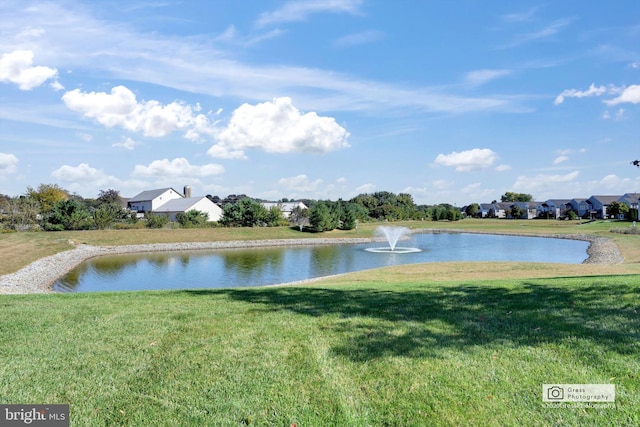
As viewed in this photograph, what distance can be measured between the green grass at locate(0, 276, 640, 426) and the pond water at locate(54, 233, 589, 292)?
15.3m

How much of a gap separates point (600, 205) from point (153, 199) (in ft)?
318

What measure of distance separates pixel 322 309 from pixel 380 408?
3.32m

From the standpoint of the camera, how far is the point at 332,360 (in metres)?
4.43

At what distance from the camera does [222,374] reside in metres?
4.19

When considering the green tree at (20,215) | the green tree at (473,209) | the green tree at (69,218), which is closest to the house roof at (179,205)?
the green tree at (69,218)

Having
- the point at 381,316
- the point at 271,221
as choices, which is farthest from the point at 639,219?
the point at 381,316

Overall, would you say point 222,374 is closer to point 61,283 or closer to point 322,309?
point 322,309

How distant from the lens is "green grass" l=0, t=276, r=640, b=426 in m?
3.47

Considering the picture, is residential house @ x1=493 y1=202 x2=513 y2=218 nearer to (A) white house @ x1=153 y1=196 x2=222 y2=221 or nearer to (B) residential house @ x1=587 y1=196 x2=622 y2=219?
(B) residential house @ x1=587 y1=196 x2=622 y2=219

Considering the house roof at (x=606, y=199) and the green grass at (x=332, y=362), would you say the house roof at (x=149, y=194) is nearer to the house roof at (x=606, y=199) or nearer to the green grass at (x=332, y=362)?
the green grass at (x=332, y=362)

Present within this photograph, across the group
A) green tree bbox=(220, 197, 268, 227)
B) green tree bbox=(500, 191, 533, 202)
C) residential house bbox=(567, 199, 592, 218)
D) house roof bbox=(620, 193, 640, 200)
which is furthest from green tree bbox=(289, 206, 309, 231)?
green tree bbox=(500, 191, 533, 202)

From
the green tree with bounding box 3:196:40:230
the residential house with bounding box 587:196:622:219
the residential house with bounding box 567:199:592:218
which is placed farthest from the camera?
the residential house with bounding box 567:199:592:218

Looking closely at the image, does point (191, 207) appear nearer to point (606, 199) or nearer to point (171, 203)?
point (171, 203)

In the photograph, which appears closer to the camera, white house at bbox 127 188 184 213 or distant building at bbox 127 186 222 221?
distant building at bbox 127 186 222 221
